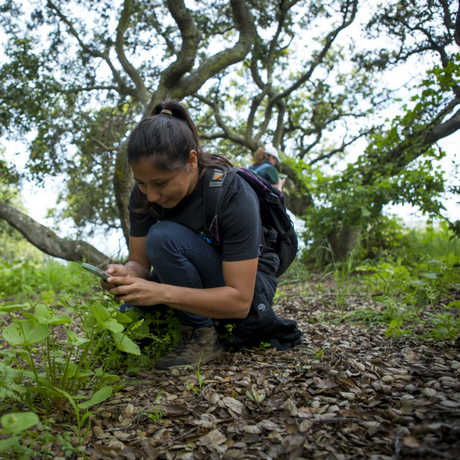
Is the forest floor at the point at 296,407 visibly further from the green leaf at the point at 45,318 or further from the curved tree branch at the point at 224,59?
the curved tree branch at the point at 224,59

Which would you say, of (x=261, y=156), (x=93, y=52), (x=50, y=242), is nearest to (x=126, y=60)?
(x=93, y=52)

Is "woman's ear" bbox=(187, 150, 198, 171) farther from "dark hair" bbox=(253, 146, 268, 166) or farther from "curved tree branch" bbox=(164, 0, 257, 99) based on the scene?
"curved tree branch" bbox=(164, 0, 257, 99)

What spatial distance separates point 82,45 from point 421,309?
6.92 m

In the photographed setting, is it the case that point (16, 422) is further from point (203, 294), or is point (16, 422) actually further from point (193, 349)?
point (193, 349)

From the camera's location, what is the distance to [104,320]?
4.59ft

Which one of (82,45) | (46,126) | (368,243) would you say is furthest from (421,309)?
(82,45)

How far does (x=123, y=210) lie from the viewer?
5312mm

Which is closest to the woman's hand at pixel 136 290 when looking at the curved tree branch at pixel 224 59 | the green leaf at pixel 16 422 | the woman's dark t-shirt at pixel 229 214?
the woman's dark t-shirt at pixel 229 214

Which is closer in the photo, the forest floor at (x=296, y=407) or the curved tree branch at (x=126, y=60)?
the forest floor at (x=296, y=407)

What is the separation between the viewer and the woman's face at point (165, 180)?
1681 mm

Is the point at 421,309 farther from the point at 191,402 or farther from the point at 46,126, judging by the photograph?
the point at 46,126

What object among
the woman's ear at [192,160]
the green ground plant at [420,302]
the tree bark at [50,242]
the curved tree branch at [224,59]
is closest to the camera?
the woman's ear at [192,160]

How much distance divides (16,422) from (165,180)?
107 cm

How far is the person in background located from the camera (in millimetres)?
5164
